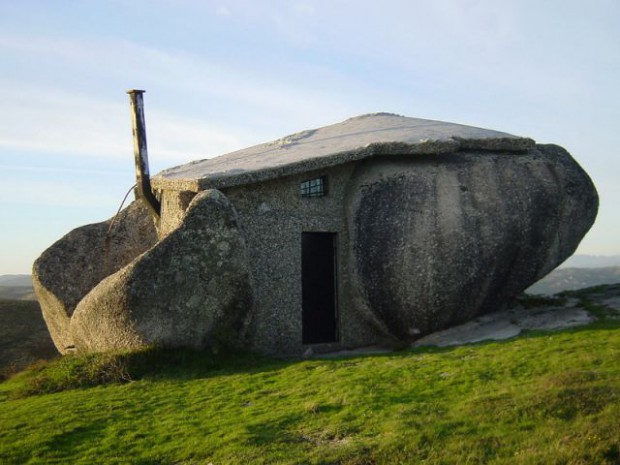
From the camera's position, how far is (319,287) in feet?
51.0

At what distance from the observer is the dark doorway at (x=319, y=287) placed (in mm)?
15445

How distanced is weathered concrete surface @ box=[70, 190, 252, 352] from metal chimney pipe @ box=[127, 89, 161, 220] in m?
3.42

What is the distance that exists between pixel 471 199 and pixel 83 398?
8.67m

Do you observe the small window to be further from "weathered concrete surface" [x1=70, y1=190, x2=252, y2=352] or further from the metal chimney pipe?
the metal chimney pipe

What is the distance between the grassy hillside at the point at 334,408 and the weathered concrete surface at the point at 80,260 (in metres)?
3.69

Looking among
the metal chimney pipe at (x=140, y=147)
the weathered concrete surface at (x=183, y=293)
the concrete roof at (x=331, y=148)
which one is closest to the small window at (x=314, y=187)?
the concrete roof at (x=331, y=148)

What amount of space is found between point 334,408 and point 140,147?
8.73 meters

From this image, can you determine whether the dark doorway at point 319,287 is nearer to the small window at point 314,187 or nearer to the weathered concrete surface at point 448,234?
the weathered concrete surface at point 448,234

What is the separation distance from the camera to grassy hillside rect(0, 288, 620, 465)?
7.72 meters

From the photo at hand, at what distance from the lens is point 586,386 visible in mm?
8852

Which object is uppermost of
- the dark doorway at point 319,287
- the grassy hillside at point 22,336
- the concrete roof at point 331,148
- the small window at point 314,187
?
the concrete roof at point 331,148

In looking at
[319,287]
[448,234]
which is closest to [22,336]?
[319,287]

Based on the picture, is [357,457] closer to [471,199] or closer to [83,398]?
[83,398]

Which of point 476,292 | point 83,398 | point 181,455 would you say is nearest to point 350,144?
point 476,292
